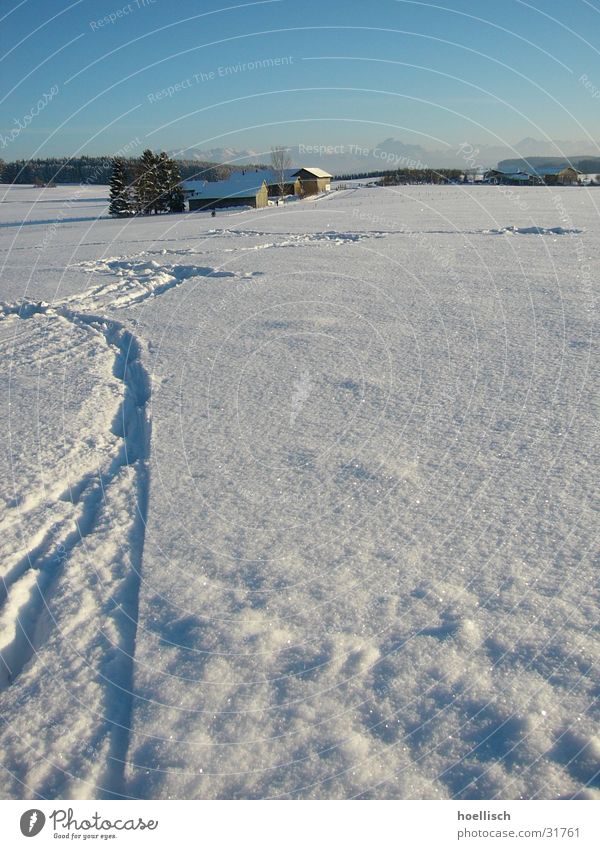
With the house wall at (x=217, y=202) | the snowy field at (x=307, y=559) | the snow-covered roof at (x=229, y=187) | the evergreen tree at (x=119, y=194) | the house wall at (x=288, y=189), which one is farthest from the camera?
the house wall at (x=288, y=189)

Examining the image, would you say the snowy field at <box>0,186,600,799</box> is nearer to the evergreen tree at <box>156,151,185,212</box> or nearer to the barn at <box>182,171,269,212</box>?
the evergreen tree at <box>156,151,185,212</box>

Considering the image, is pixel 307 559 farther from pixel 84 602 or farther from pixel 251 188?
pixel 251 188

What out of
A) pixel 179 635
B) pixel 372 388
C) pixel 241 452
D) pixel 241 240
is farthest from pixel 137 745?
pixel 241 240

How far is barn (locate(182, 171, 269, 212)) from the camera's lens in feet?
155

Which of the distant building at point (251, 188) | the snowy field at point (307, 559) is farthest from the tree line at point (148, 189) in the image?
the snowy field at point (307, 559)

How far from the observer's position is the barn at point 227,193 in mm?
47094

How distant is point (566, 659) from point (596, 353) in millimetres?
4432

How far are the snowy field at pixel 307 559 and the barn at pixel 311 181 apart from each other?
56.3 metres

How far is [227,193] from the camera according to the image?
49281 mm

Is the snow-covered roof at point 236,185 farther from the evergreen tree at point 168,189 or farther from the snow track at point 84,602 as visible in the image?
the snow track at point 84,602

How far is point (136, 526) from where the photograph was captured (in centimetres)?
409
